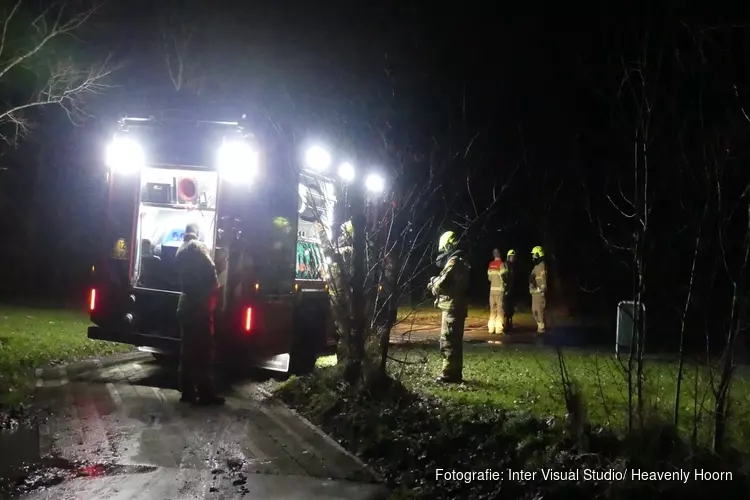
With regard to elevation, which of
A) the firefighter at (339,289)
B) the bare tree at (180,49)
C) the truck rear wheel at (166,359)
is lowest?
the truck rear wheel at (166,359)

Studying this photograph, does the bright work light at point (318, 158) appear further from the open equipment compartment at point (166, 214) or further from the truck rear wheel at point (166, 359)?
the truck rear wheel at point (166, 359)

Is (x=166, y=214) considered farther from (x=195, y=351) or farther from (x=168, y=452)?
(x=168, y=452)

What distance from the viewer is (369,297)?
8.16m

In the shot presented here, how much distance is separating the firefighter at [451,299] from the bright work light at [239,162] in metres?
2.74

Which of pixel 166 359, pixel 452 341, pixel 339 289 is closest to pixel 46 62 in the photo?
pixel 166 359

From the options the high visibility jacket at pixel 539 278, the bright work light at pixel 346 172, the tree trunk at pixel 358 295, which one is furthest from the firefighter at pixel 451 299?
the high visibility jacket at pixel 539 278

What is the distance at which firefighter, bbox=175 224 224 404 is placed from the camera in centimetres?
791

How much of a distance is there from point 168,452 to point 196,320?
2.20 meters

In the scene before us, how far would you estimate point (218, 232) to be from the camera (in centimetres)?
863

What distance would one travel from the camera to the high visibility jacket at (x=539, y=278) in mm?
14891

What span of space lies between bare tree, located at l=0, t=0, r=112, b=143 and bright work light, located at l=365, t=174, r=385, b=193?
653cm

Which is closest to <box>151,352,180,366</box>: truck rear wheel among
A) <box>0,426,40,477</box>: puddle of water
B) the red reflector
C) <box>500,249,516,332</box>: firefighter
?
the red reflector

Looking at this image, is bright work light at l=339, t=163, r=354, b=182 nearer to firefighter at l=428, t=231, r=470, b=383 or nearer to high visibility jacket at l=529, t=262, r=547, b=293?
firefighter at l=428, t=231, r=470, b=383

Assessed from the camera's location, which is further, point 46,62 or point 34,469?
point 46,62
